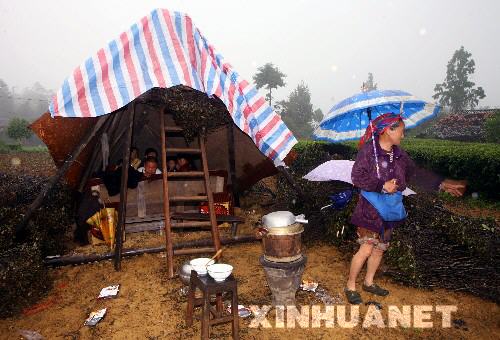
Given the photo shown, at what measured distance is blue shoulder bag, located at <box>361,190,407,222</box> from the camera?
156 inches

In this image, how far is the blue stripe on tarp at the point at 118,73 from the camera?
176 inches

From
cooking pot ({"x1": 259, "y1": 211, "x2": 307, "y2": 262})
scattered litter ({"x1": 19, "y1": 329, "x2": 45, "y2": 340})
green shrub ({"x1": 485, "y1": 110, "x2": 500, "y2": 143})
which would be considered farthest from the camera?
green shrub ({"x1": 485, "y1": 110, "x2": 500, "y2": 143})

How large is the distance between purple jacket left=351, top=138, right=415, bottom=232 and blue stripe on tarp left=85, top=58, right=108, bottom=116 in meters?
3.40

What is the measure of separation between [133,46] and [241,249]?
4176 millimetres

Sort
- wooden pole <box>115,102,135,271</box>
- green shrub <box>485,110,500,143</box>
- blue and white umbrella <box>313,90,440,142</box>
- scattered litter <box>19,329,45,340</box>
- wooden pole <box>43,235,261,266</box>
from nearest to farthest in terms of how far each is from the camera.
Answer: scattered litter <box>19,329,45,340</box>, blue and white umbrella <box>313,90,440,142</box>, wooden pole <box>115,102,135,271</box>, wooden pole <box>43,235,261,266</box>, green shrub <box>485,110,500,143</box>

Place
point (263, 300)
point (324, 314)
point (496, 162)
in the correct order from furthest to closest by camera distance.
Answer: point (496, 162), point (263, 300), point (324, 314)

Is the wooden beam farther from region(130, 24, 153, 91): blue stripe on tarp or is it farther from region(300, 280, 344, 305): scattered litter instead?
region(300, 280, 344, 305): scattered litter

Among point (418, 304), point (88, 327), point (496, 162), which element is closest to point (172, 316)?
point (88, 327)

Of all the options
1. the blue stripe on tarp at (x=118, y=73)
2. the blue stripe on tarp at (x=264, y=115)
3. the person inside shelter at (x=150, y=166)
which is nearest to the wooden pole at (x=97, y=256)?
the blue stripe on tarp at (x=264, y=115)

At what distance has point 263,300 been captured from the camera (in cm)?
451

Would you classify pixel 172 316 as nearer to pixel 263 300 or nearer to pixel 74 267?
pixel 263 300

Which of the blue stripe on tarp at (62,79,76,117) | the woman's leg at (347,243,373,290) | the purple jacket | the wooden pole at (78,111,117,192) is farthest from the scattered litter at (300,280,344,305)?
the wooden pole at (78,111,117,192)

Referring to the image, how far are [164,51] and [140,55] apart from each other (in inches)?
14.2

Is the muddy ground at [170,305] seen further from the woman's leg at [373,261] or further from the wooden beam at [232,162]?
the wooden beam at [232,162]
